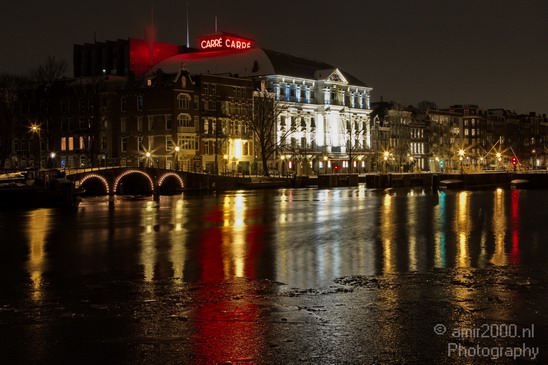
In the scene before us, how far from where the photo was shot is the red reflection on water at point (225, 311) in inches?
571

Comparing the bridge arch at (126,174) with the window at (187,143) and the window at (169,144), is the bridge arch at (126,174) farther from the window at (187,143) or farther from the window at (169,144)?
the window at (187,143)

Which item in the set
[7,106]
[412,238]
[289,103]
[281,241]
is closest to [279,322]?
[281,241]

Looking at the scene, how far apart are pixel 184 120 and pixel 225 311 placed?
95.1 meters

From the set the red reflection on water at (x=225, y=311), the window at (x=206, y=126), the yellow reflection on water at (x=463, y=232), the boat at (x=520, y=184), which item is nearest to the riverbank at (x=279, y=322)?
the red reflection on water at (x=225, y=311)

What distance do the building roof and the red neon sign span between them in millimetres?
3581

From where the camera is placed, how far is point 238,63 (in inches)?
5349

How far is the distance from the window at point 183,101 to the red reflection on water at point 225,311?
266 feet

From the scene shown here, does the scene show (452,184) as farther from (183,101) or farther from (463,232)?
(463,232)

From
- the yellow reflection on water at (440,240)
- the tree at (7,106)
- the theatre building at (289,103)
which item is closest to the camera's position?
the yellow reflection on water at (440,240)

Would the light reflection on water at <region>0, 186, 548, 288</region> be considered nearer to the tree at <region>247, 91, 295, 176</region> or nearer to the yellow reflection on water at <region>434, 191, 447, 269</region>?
the yellow reflection on water at <region>434, 191, 447, 269</region>

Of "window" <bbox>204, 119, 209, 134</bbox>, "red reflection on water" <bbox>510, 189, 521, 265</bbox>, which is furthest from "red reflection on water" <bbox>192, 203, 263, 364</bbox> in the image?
"window" <bbox>204, 119, 209, 134</bbox>

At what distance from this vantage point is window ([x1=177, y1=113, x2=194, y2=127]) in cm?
11081

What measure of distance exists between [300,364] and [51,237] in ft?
86.1

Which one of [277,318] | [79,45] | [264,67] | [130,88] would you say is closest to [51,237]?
[277,318]
